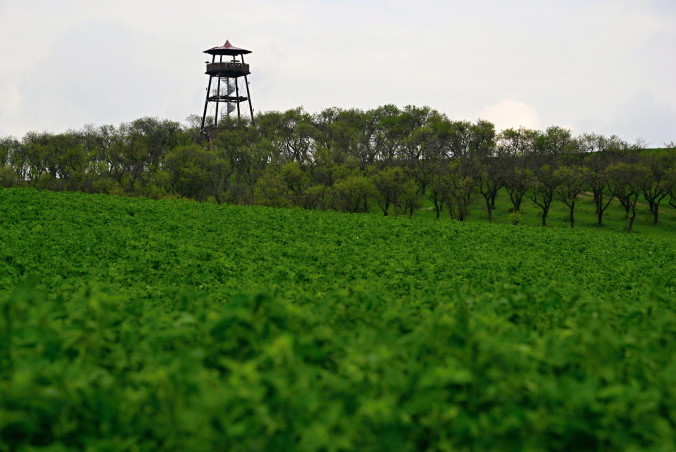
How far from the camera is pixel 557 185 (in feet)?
278

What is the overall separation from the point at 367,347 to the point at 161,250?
77.0 ft

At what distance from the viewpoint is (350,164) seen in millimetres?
94375

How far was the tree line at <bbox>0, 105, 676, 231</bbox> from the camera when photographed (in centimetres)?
8594

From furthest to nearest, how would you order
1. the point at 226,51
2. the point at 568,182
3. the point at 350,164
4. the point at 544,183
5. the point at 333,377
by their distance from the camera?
the point at 226,51 → the point at 350,164 → the point at 544,183 → the point at 568,182 → the point at 333,377

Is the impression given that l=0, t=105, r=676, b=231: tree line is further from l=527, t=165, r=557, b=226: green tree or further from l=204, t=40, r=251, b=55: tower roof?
l=204, t=40, r=251, b=55: tower roof

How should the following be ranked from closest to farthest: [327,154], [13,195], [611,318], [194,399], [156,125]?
[194,399] < [611,318] < [13,195] < [327,154] < [156,125]

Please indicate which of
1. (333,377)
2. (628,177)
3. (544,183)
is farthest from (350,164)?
(333,377)

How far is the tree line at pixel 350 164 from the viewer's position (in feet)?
282

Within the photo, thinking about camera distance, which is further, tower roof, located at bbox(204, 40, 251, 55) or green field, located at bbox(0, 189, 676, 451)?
tower roof, located at bbox(204, 40, 251, 55)

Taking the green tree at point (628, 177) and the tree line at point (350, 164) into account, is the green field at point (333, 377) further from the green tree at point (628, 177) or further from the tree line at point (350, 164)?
the green tree at point (628, 177)

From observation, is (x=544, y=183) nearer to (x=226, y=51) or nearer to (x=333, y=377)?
(x=226, y=51)

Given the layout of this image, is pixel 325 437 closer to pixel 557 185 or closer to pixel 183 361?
pixel 183 361

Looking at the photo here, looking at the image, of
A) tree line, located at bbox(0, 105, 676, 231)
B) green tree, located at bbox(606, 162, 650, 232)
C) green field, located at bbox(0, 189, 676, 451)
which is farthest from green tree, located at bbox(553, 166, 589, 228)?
green field, located at bbox(0, 189, 676, 451)

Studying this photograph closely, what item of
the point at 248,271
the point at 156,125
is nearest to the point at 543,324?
the point at 248,271
